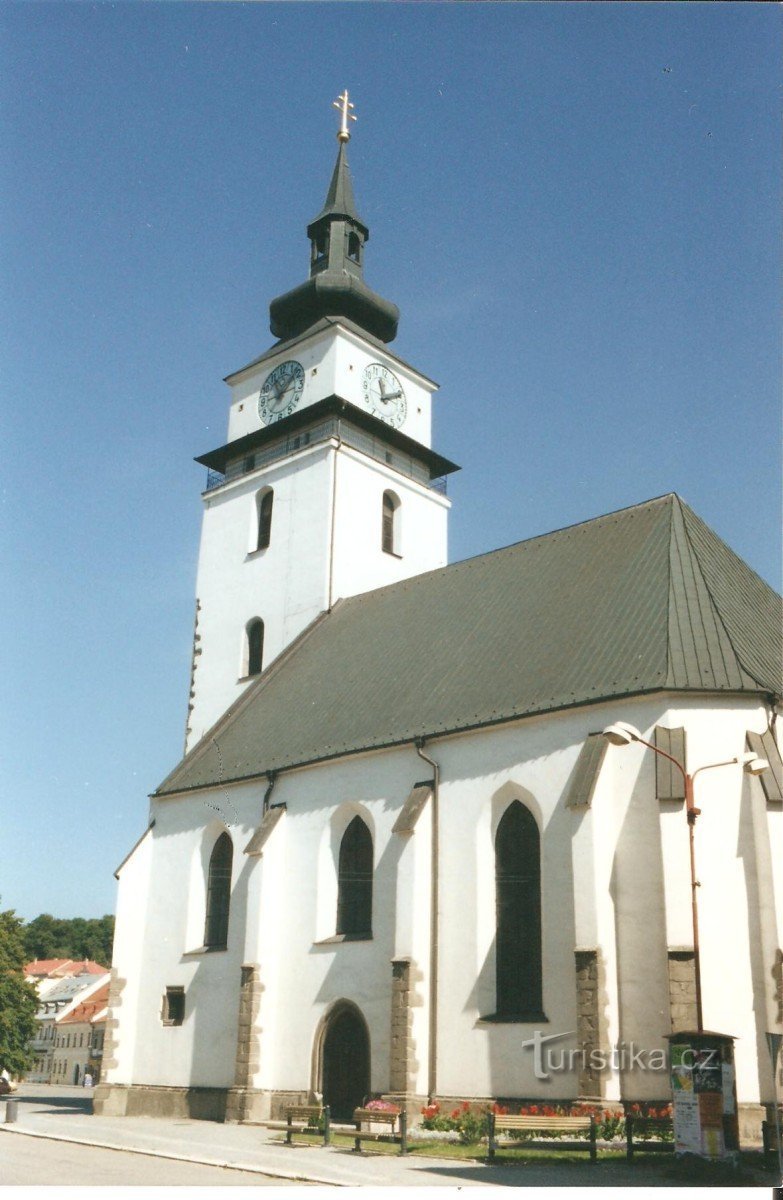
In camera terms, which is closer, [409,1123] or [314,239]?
[409,1123]

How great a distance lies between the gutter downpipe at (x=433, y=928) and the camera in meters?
20.3

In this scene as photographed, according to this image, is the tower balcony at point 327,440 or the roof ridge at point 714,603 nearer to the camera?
the roof ridge at point 714,603

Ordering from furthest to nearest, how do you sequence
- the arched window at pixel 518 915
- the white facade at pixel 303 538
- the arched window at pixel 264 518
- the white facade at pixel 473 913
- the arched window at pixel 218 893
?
the arched window at pixel 264 518 → the white facade at pixel 303 538 → the arched window at pixel 218 893 → the arched window at pixel 518 915 → the white facade at pixel 473 913

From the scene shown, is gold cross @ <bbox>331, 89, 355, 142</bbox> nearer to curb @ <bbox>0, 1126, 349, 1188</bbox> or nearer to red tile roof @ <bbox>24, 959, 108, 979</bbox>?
curb @ <bbox>0, 1126, 349, 1188</bbox>

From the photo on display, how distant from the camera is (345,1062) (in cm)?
2236

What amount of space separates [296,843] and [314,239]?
22.6 m

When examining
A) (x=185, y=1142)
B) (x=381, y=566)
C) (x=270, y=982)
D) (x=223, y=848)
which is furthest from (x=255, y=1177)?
(x=381, y=566)

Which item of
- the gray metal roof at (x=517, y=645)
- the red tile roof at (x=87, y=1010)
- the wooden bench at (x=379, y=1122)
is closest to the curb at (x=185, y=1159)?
the wooden bench at (x=379, y=1122)

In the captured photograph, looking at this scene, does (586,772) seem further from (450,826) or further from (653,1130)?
(653,1130)

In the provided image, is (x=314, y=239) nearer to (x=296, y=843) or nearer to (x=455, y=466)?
(x=455, y=466)

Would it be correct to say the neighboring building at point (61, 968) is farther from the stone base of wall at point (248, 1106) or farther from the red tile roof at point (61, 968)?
the stone base of wall at point (248, 1106)

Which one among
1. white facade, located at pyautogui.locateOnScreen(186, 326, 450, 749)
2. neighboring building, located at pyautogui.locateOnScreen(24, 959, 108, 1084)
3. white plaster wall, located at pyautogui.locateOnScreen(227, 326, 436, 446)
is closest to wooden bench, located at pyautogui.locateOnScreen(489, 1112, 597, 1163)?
white facade, located at pyautogui.locateOnScreen(186, 326, 450, 749)

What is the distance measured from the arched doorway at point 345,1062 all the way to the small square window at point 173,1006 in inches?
196

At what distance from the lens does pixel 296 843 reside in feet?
81.5
